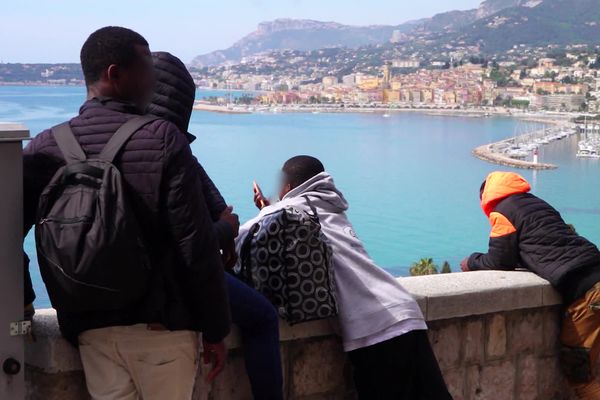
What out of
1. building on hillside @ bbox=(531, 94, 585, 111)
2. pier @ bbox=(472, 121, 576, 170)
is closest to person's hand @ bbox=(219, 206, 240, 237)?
pier @ bbox=(472, 121, 576, 170)

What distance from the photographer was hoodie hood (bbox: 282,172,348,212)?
2.93 m

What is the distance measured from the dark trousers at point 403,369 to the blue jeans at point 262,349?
41 centimetres

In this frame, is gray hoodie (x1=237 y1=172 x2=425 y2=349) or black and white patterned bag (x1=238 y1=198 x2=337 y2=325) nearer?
black and white patterned bag (x1=238 y1=198 x2=337 y2=325)

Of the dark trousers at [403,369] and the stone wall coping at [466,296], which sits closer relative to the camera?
the dark trousers at [403,369]

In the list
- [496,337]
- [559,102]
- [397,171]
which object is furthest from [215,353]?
[559,102]

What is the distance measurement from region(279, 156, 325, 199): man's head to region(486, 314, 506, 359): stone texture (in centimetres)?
117

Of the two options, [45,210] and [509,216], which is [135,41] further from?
[509,216]

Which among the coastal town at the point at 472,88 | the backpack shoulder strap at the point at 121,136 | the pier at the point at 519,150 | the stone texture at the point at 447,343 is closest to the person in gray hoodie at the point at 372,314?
the stone texture at the point at 447,343

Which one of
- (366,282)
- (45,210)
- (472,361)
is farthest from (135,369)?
(472,361)

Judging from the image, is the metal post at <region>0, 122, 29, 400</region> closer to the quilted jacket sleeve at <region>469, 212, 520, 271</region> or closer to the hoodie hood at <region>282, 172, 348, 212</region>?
the hoodie hood at <region>282, 172, 348, 212</region>

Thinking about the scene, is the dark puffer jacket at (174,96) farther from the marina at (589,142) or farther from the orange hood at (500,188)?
the marina at (589,142)

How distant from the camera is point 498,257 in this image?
3715 millimetres

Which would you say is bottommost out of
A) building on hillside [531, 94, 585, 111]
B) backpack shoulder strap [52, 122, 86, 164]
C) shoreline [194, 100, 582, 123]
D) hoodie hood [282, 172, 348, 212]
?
shoreline [194, 100, 582, 123]

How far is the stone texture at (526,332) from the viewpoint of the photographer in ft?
12.0
